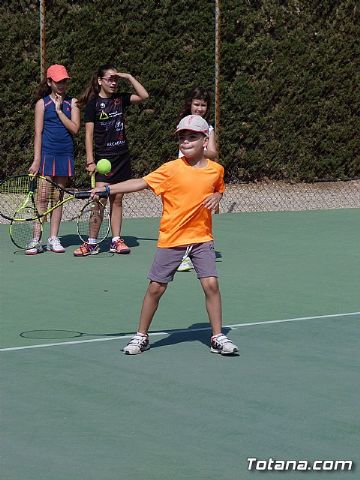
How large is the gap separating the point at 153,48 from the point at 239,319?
8668 mm

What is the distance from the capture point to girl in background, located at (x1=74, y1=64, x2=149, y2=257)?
479 inches

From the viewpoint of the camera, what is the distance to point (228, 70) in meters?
17.9

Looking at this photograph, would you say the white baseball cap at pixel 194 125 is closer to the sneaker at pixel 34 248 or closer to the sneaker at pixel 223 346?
the sneaker at pixel 223 346

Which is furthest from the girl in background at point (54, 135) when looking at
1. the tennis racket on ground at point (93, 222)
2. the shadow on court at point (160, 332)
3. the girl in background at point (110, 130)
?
the shadow on court at point (160, 332)

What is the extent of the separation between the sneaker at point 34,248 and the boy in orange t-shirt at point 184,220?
13.6ft

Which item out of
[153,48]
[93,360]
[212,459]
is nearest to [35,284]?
[93,360]

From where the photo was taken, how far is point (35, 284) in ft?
34.1

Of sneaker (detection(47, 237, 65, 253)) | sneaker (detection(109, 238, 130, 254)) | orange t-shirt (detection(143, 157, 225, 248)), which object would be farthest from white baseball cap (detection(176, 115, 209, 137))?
sneaker (detection(47, 237, 65, 253))

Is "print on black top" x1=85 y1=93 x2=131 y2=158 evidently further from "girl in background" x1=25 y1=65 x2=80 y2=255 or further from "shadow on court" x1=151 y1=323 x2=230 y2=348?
"shadow on court" x1=151 y1=323 x2=230 y2=348

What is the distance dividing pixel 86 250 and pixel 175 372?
4.81 metres

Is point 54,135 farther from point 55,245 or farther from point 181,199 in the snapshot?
point 181,199

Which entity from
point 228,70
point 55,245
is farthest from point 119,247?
point 228,70

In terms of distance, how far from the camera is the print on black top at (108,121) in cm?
1225

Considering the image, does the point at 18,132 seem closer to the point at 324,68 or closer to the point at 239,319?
the point at 324,68
